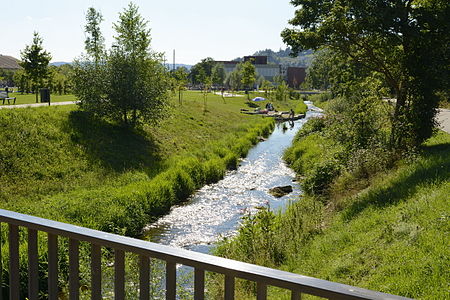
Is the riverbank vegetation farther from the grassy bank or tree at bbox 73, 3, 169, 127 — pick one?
tree at bbox 73, 3, 169, 127

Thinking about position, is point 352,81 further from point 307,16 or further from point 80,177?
point 80,177

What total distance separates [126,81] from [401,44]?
A: 521 inches

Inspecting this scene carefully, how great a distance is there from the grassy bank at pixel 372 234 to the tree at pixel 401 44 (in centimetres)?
146

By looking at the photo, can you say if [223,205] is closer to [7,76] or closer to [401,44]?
[401,44]

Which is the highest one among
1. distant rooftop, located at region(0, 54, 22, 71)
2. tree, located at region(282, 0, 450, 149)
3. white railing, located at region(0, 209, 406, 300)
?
distant rooftop, located at region(0, 54, 22, 71)

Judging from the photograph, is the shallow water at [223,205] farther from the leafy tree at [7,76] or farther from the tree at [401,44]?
the leafy tree at [7,76]

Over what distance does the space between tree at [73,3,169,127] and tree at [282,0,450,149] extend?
363 inches

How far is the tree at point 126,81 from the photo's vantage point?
70.9ft

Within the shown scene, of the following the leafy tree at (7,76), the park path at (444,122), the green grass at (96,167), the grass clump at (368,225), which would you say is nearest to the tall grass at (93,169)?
the green grass at (96,167)

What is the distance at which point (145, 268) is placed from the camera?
7.64 feet

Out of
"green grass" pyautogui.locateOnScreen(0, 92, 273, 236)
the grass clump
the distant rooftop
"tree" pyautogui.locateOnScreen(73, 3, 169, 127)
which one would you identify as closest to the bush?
the grass clump

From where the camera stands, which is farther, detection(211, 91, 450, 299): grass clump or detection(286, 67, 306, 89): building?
detection(286, 67, 306, 89): building

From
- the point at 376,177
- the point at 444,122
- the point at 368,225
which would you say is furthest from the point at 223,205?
the point at 444,122

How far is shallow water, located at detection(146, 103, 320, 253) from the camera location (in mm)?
12408
